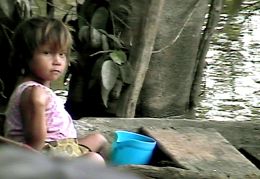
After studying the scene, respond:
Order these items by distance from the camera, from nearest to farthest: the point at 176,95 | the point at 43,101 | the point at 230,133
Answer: the point at 43,101, the point at 230,133, the point at 176,95

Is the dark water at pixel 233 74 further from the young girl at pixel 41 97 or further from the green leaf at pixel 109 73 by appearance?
the young girl at pixel 41 97

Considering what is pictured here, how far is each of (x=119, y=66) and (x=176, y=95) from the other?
2.12ft

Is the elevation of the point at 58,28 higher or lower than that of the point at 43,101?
higher

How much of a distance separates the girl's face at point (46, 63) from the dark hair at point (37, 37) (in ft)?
0.07

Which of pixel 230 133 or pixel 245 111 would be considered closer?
pixel 230 133

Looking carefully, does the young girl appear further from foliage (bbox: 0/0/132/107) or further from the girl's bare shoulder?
foliage (bbox: 0/0/132/107)

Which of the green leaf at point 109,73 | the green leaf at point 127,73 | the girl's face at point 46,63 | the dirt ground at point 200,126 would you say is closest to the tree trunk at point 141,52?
the green leaf at point 127,73

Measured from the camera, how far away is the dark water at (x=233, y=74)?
495cm

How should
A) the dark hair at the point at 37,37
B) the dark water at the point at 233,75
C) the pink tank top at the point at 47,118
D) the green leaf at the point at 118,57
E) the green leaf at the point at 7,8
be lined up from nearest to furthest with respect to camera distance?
the pink tank top at the point at 47,118 → the dark hair at the point at 37,37 → the green leaf at the point at 7,8 → the green leaf at the point at 118,57 → the dark water at the point at 233,75

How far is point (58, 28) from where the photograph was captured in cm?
280

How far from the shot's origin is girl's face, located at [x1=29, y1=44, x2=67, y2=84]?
2764 millimetres

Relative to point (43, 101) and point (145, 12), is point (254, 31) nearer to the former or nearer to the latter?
point (145, 12)

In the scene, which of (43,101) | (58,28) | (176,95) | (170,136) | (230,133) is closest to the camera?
(43,101)

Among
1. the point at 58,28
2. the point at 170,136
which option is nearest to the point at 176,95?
the point at 170,136
